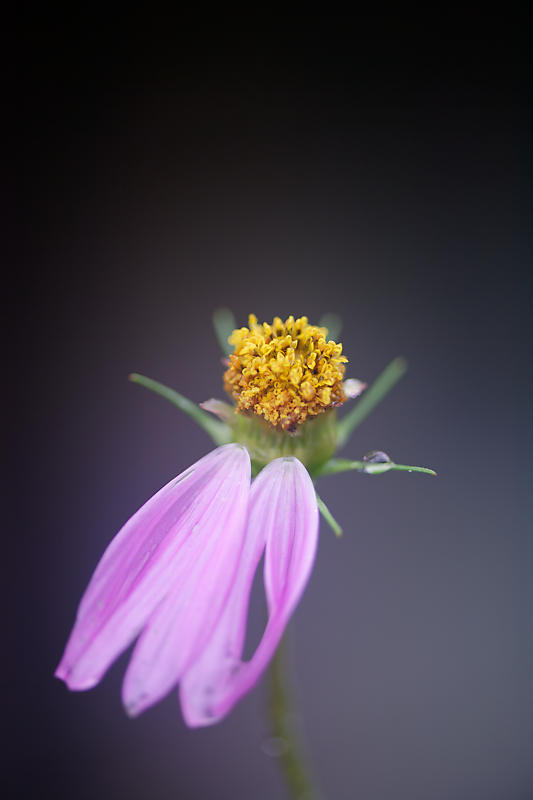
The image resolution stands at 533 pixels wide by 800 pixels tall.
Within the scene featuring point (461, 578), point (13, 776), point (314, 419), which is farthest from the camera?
point (461, 578)

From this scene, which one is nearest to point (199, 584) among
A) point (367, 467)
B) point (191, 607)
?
point (191, 607)

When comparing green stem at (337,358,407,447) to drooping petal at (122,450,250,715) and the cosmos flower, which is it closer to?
the cosmos flower

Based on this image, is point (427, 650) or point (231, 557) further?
point (427, 650)

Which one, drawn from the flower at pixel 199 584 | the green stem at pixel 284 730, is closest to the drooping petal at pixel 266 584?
the flower at pixel 199 584

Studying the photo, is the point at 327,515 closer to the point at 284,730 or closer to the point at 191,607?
the point at 191,607

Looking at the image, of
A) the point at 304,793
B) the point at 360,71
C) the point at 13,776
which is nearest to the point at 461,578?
the point at 304,793

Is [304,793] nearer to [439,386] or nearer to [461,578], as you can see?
[461,578]

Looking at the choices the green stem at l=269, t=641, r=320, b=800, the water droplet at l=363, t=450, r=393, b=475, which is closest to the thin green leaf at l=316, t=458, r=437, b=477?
the water droplet at l=363, t=450, r=393, b=475
